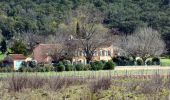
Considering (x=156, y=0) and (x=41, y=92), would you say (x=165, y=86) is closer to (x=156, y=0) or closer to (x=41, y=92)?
(x=41, y=92)

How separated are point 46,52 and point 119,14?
2151 inches

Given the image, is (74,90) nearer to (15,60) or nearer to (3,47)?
(15,60)

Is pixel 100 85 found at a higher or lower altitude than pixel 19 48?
lower

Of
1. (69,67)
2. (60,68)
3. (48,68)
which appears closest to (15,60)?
(48,68)

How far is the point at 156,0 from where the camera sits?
13862 centimetres

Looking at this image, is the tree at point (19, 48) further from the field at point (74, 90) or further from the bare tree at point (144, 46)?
the field at point (74, 90)

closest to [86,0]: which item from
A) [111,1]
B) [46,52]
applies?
[111,1]

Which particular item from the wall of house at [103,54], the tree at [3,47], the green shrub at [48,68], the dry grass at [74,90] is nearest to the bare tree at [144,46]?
the wall of house at [103,54]

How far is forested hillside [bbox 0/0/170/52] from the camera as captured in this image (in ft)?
380

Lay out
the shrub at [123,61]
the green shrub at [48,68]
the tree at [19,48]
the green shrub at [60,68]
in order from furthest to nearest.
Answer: the tree at [19,48]
the shrub at [123,61]
the green shrub at [60,68]
the green shrub at [48,68]

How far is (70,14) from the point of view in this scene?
121750 mm

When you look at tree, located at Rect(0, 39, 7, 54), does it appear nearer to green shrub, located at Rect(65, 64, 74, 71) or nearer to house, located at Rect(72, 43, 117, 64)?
house, located at Rect(72, 43, 117, 64)

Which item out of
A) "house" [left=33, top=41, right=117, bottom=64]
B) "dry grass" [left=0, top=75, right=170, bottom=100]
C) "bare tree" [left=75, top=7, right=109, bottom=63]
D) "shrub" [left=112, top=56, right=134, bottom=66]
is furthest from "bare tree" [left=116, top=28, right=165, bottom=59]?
"dry grass" [left=0, top=75, right=170, bottom=100]

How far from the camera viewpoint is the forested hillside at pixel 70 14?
11588 cm
